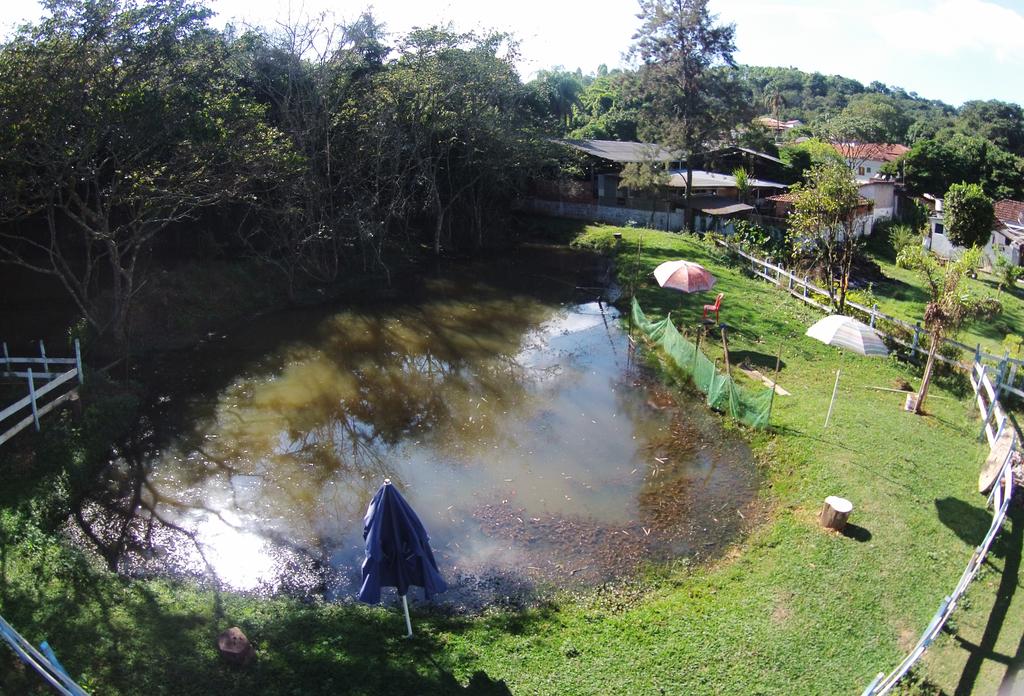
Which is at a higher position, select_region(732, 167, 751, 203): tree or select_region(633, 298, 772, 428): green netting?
select_region(732, 167, 751, 203): tree

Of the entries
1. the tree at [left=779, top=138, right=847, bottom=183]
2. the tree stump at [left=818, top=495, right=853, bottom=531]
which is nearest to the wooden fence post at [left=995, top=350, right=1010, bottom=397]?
the tree stump at [left=818, top=495, right=853, bottom=531]

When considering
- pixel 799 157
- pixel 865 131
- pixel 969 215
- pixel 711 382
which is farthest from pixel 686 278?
pixel 865 131

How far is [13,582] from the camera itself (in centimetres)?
852

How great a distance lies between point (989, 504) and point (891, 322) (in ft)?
27.4

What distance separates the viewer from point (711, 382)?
49.2 feet

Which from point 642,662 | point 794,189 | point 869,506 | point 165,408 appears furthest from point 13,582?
point 794,189

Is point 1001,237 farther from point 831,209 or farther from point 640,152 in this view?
point 831,209

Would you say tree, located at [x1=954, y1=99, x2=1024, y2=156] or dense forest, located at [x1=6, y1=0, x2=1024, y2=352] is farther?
tree, located at [x1=954, y1=99, x2=1024, y2=156]

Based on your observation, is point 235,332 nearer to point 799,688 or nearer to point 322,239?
point 322,239

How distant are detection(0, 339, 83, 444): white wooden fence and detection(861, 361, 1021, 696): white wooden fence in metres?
12.9

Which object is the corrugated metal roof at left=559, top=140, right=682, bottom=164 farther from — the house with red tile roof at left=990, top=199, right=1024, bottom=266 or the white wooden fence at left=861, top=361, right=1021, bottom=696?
the white wooden fence at left=861, top=361, right=1021, bottom=696

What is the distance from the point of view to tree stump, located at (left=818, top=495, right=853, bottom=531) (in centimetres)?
999

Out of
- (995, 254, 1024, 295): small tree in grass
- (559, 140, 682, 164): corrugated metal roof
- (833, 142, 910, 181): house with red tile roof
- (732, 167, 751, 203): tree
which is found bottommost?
(995, 254, 1024, 295): small tree in grass

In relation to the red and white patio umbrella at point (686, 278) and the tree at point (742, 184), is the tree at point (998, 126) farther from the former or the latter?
the red and white patio umbrella at point (686, 278)
